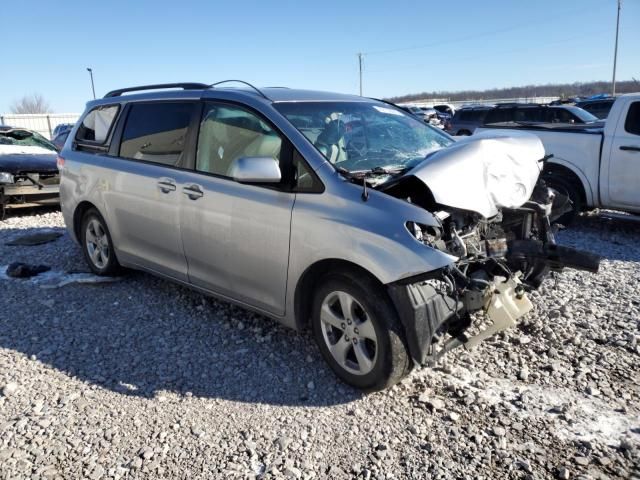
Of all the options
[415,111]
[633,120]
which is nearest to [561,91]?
[415,111]

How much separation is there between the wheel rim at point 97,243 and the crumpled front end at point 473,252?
11.2ft

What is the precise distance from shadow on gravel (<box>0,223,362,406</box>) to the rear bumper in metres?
3.45

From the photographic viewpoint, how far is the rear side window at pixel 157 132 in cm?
437

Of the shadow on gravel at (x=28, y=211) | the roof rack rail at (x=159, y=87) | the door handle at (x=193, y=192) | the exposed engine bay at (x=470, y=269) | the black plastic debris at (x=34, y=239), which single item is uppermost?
the roof rack rail at (x=159, y=87)

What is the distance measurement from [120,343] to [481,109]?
15.0 metres

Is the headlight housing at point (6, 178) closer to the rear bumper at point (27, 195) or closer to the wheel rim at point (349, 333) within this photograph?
the rear bumper at point (27, 195)

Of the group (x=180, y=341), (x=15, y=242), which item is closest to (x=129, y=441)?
(x=180, y=341)

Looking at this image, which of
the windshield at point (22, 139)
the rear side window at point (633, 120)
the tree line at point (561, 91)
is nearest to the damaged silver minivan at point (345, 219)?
the rear side window at point (633, 120)

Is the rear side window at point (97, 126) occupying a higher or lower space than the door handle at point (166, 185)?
higher

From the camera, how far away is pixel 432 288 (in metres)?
3.09

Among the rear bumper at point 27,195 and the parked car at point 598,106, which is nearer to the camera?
the rear bumper at point 27,195

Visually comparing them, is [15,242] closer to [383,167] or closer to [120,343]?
[120,343]

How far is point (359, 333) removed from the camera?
328 cm

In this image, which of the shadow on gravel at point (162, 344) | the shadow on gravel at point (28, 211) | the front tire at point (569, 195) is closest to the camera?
the shadow on gravel at point (162, 344)
